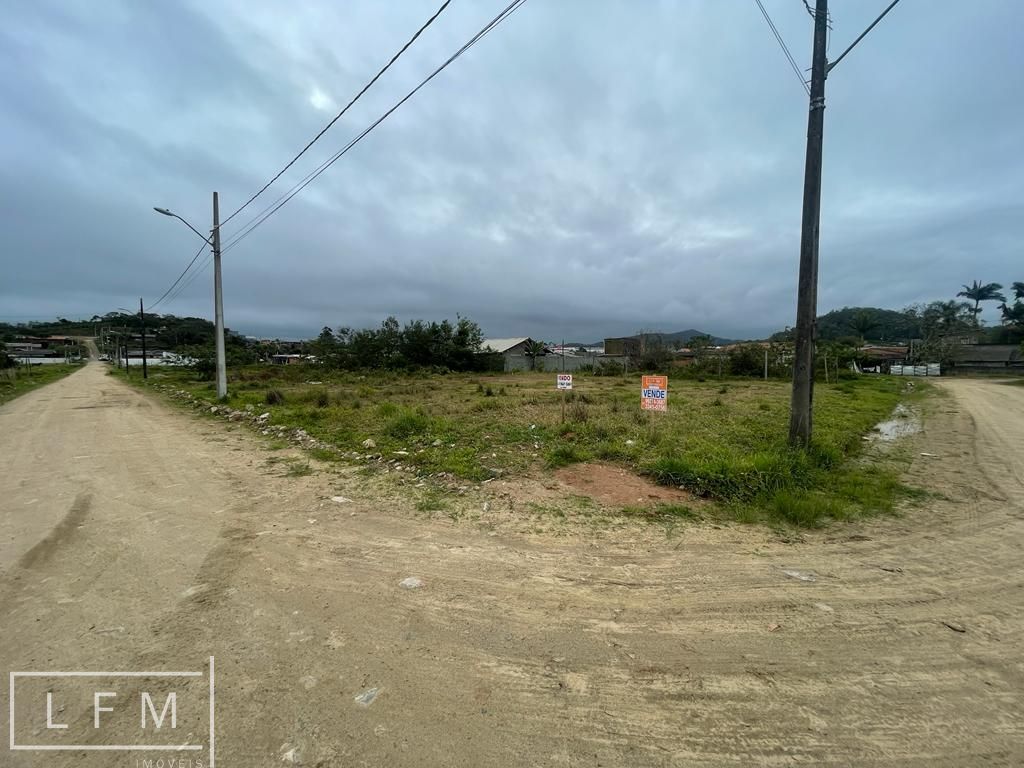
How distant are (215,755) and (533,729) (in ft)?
4.69

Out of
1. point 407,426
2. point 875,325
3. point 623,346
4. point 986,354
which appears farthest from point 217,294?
point 875,325

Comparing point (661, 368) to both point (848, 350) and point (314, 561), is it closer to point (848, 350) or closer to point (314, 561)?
point (848, 350)

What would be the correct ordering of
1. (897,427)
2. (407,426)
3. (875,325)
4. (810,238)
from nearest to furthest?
1. (810,238)
2. (407,426)
3. (897,427)
4. (875,325)

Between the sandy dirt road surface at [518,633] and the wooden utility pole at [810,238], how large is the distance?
237 cm

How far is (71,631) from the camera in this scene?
2861 mm

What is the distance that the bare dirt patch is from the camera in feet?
18.1

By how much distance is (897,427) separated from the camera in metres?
12.4

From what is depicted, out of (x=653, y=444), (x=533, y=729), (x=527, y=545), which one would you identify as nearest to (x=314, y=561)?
(x=527, y=545)

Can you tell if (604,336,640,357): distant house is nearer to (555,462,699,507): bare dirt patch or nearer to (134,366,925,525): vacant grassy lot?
(134,366,925,525): vacant grassy lot

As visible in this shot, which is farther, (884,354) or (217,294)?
(884,354)

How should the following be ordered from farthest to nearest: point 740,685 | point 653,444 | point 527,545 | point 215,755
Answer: point 653,444 < point 527,545 < point 740,685 < point 215,755

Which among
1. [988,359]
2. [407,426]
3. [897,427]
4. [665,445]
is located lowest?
[897,427]
